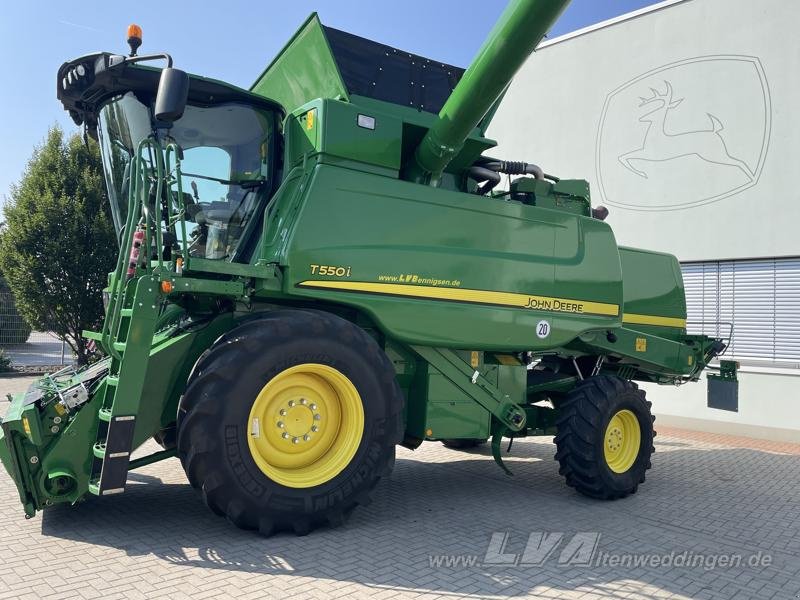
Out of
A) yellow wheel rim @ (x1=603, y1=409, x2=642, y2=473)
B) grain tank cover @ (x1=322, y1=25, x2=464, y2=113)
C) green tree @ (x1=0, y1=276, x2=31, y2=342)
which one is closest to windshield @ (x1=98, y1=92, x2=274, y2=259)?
grain tank cover @ (x1=322, y1=25, x2=464, y2=113)

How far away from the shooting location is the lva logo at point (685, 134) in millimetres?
9969

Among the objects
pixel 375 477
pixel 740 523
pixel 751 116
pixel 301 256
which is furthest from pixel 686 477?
pixel 751 116

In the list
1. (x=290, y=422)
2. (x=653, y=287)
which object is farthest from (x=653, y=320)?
(x=290, y=422)

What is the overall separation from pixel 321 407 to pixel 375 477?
2.09ft

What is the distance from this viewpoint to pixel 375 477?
4.64 m

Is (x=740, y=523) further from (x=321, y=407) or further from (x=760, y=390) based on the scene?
(x=760, y=390)

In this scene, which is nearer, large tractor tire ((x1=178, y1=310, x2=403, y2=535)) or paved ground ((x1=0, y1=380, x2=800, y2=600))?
paved ground ((x1=0, y1=380, x2=800, y2=600))

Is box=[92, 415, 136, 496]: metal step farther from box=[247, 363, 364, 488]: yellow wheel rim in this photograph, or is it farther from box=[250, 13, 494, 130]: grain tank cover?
box=[250, 13, 494, 130]: grain tank cover

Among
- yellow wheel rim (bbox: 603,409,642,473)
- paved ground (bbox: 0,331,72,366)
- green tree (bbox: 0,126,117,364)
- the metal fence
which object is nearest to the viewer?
yellow wheel rim (bbox: 603,409,642,473)

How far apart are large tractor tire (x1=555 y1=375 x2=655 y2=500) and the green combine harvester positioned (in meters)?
0.02

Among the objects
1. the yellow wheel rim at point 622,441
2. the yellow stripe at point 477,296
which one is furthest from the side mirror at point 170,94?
the yellow wheel rim at point 622,441

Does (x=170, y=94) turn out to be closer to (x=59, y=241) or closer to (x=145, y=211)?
(x=145, y=211)

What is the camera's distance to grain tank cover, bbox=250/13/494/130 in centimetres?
542

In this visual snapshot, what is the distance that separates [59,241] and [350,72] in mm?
9794
